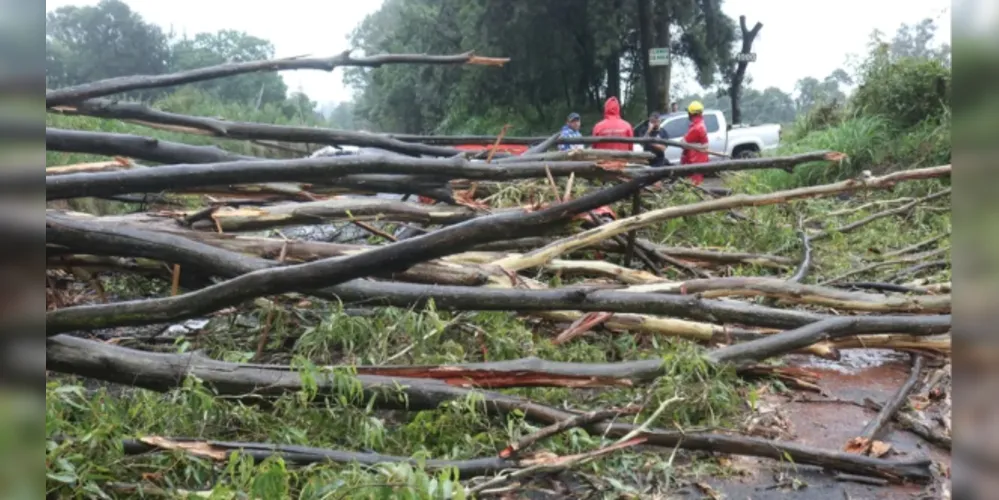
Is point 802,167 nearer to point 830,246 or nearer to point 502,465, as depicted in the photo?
point 830,246

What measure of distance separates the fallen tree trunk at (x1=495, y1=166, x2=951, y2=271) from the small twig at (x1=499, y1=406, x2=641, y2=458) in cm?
141

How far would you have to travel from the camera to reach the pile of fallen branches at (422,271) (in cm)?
220

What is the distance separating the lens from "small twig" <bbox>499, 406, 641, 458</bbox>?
1.97 meters

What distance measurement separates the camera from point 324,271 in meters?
2.28

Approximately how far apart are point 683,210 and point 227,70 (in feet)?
7.44

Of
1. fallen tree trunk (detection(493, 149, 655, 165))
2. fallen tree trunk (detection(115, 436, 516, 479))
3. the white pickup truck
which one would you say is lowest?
fallen tree trunk (detection(115, 436, 516, 479))

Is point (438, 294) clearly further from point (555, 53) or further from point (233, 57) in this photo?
point (555, 53)

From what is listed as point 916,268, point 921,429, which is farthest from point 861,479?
point 916,268

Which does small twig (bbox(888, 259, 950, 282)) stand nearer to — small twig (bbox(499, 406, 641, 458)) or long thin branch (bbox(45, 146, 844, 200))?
long thin branch (bbox(45, 146, 844, 200))

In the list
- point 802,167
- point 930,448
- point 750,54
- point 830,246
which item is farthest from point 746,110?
point 930,448

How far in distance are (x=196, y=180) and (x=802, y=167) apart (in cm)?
886

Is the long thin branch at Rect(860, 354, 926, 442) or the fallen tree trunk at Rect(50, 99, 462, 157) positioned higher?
the fallen tree trunk at Rect(50, 99, 462, 157)

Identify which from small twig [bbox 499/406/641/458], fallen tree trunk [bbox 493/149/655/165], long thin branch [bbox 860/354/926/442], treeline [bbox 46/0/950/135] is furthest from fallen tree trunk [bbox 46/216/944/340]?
treeline [bbox 46/0/950/135]

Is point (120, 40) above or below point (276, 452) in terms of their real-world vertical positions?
above
